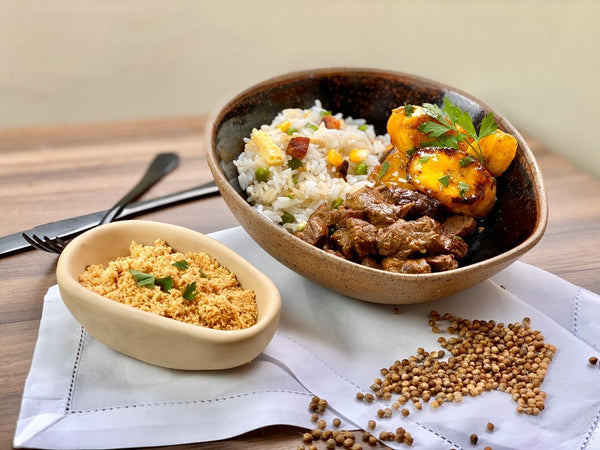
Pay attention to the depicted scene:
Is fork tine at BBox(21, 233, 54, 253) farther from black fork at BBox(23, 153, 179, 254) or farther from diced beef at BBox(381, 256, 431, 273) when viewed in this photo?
diced beef at BBox(381, 256, 431, 273)

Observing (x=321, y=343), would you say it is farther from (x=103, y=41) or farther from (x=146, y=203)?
(x=103, y=41)

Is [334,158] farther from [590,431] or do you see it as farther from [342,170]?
[590,431]

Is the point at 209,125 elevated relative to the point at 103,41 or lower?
elevated

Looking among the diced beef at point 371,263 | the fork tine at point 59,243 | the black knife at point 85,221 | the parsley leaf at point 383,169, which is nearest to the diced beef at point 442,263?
the diced beef at point 371,263

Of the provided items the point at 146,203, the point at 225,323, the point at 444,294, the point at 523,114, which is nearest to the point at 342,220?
the point at 444,294

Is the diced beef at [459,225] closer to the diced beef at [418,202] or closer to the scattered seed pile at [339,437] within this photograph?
the diced beef at [418,202]

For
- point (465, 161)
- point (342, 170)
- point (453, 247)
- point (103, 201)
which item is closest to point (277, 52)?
point (103, 201)

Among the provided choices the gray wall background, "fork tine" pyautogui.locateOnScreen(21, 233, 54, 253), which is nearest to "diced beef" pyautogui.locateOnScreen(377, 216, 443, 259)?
"fork tine" pyautogui.locateOnScreen(21, 233, 54, 253)
